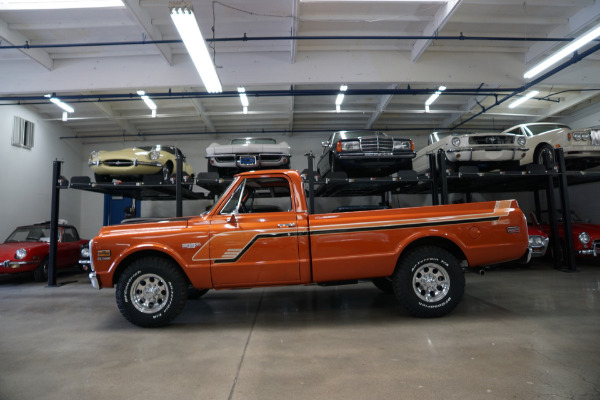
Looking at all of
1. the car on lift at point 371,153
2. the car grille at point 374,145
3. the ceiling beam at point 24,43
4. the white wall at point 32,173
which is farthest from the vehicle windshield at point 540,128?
the white wall at point 32,173

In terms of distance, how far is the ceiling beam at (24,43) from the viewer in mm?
6867

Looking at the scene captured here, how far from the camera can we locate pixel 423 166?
29.3 feet

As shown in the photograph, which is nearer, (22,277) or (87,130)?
(22,277)

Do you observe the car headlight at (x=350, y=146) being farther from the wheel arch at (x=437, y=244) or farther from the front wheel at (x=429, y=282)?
the front wheel at (x=429, y=282)

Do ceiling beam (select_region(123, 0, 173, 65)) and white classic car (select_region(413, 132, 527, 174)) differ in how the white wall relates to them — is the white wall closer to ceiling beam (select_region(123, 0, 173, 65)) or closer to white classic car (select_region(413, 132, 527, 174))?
ceiling beam (select_region(123, 0, 173, 65))

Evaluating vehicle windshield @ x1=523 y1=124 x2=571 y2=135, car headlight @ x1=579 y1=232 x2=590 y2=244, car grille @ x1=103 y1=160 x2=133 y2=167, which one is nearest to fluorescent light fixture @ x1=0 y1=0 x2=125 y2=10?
car grille @ x1=103 y1=160 x2=133 y2=167

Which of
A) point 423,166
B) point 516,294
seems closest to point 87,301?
point 516,294

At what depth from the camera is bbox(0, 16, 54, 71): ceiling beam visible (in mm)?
6867

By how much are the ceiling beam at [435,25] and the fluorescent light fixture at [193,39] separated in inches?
180

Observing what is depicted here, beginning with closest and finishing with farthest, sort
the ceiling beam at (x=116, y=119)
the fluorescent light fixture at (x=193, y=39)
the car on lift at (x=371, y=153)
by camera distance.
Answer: the fluorescent light fixture at (x=193, y=39), the car on lift at (x=371, y=153), the ceiling beam at (x=116, y=119)

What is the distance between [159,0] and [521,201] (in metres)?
14.8

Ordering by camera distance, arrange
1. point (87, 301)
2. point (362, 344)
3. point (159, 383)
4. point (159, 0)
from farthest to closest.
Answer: point (159, 0), point (87, 301), point (362, 344), point (159, 383)

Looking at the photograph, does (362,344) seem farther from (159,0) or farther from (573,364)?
(159,0)

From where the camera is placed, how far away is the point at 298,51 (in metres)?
8.20
